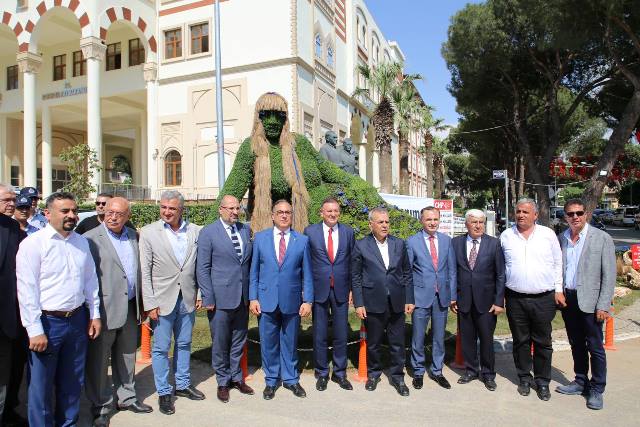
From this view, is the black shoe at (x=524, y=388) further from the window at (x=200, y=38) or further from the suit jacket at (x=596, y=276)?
the window at (x=200, y=38)

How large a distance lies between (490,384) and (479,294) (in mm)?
823

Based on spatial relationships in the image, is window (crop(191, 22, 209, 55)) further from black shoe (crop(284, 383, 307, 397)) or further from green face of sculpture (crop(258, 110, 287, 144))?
black shoe (crop(284, 383, 307, 397))

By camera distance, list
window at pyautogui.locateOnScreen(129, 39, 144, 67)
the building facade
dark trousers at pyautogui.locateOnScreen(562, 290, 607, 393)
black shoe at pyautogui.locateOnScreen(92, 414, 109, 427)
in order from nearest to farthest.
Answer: black shoe at pyautogui.locateOnScreen(92, 414, 109, 427), dark trousers at pyautogui.locateOnScreen(562, 290, 607, 393), the building facade, window at pyautogui.locateOnScreen(129, 39, 144, 67)

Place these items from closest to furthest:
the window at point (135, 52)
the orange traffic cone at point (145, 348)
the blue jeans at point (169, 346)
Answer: the blue jeans at point (169, 346), the orange traffic cone at point (145, 348), the window at point (135, 52)

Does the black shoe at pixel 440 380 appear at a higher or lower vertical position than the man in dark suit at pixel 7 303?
lower

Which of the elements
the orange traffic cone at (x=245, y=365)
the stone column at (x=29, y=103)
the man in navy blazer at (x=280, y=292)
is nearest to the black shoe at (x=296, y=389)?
the man in navy blazer at (x=280, y=292)

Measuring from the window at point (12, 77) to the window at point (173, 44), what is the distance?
35.2ft

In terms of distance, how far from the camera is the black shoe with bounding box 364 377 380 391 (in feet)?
13.8

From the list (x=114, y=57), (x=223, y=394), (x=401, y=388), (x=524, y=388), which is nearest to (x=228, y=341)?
(x=223, y=394)

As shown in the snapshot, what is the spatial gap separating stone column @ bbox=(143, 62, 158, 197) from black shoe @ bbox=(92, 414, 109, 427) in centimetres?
2101

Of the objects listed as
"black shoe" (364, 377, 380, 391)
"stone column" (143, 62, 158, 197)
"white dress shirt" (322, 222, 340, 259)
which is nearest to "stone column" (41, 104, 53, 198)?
"stone column" (143, 62, 158, 197)

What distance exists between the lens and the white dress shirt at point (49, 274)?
2973mm

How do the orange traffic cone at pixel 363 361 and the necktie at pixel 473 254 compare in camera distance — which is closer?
the necktie at pixel 473 254

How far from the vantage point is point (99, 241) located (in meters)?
3.58
